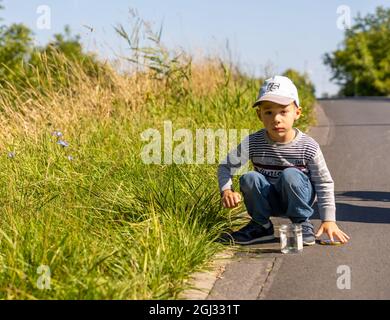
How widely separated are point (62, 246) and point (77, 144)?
3318mm

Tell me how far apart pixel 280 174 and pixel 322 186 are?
0.29 m

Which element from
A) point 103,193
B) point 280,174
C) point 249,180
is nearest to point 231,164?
point 249,180

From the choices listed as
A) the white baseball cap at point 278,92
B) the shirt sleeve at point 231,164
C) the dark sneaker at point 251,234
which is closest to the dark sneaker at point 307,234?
the dark sneaker at point 251,234

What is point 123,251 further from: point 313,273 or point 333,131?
point 333,131

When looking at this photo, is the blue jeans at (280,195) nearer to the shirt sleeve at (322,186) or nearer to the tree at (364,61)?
the shirt sleeve at (322,186)

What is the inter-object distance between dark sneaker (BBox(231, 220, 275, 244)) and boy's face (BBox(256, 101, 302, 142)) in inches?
24.6

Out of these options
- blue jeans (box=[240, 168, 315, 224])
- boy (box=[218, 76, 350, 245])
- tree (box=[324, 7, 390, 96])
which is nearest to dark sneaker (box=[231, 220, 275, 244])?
boy (box=[218, 76, 350, 245])

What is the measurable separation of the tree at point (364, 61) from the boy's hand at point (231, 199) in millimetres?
52096

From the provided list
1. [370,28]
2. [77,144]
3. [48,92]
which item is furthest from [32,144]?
[370,28]

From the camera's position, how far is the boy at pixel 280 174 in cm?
534

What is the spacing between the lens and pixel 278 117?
5371 millimetres

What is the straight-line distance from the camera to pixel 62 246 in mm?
4340

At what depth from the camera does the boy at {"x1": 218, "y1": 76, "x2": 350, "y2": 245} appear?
534cm
